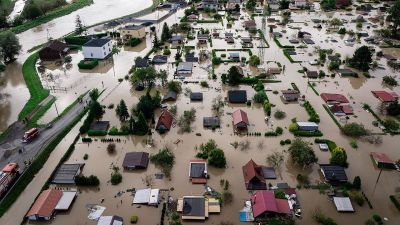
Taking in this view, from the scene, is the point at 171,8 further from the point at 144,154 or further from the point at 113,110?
the point at 144,154

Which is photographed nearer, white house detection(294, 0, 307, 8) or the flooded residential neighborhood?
the flooded residential neighborhood

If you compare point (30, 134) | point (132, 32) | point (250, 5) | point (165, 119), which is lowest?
point (165, 119)

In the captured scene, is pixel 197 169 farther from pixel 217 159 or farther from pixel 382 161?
pixel 382 161

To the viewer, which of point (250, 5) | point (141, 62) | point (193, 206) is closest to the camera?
point (193, 206)

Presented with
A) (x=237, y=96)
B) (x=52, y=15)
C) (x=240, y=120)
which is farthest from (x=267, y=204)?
(x=52, y=15)

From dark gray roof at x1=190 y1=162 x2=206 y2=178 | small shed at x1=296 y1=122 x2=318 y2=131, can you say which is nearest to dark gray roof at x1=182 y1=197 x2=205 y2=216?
dark gray roof at x1=190 y1=162 x2=206 y2=178

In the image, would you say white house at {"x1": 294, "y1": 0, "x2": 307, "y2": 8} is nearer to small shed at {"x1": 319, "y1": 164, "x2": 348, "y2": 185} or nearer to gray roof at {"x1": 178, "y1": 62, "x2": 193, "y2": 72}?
gray roof at {"x1": 178, "y1": 62, "x2": 193, "y2": 72}

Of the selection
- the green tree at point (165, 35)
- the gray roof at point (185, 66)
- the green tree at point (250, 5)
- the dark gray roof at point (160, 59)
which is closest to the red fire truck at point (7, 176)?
the gray roof at point (185, 66)
